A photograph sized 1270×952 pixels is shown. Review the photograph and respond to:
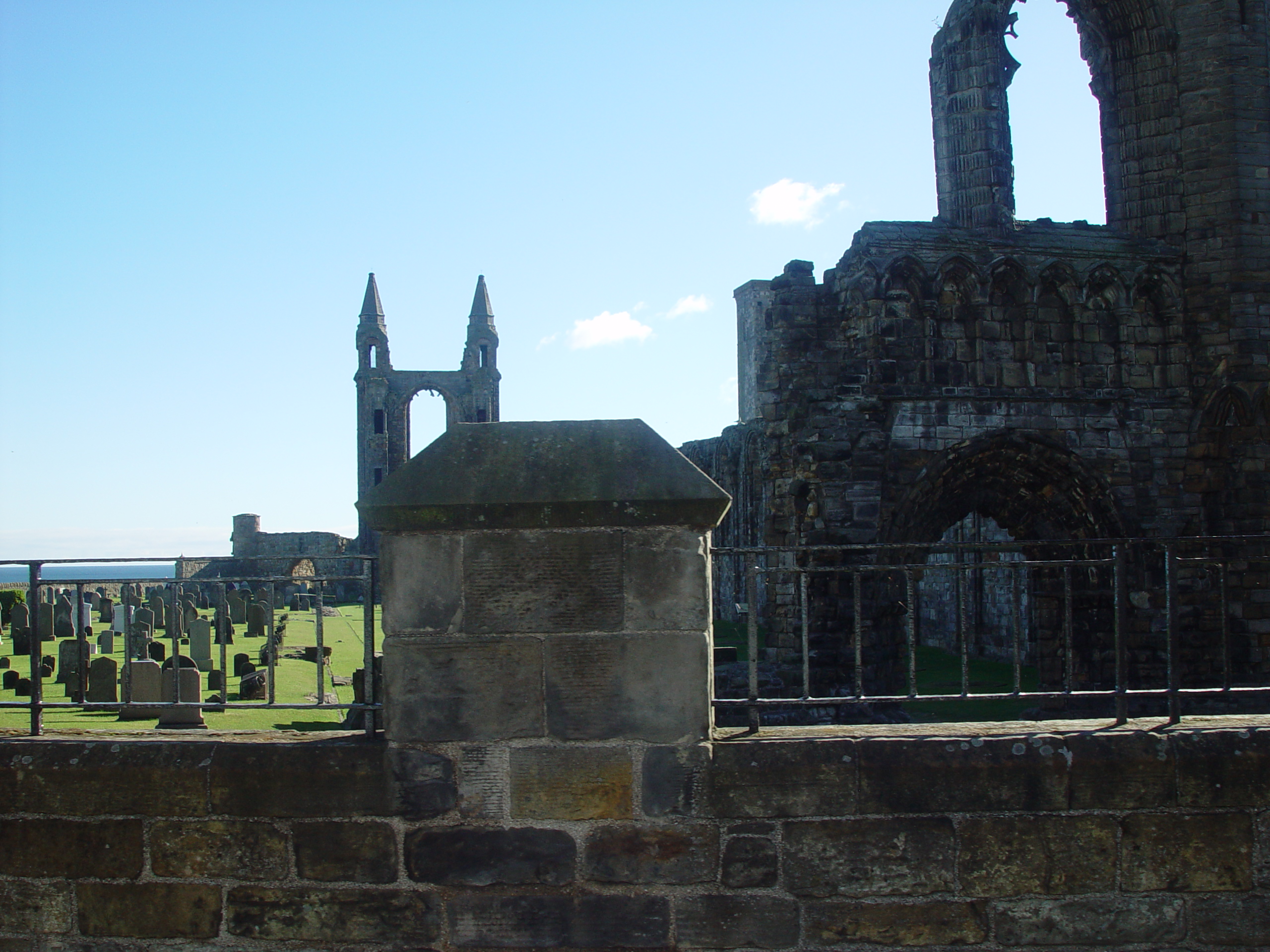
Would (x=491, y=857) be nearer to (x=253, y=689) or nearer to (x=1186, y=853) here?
(x=1186, y=853)

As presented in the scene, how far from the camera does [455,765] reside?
333cm

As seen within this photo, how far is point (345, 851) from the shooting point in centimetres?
335

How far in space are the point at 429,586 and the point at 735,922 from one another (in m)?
1.45

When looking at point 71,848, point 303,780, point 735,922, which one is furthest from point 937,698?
point 71,848

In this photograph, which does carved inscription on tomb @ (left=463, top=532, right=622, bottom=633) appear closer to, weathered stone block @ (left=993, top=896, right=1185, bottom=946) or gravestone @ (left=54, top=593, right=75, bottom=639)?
weathered stone block @ (left=993, top=896, right=1185, bottom=946)

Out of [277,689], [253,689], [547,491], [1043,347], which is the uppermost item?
[1043,347]

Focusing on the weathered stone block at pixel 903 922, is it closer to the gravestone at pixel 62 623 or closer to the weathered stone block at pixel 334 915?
the weathered stone block at pixel 334 915

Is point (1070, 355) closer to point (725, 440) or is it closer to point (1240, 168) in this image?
point (1240, 168)

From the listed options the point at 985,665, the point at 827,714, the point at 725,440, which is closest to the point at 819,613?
the point at 827,714

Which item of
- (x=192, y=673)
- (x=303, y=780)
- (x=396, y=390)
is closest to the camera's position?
(x=303, y=780)

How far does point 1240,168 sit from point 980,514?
17.7ft

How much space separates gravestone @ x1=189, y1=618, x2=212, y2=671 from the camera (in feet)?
39.9

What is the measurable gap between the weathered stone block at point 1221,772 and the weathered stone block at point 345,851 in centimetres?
259

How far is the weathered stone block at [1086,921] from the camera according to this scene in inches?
132
